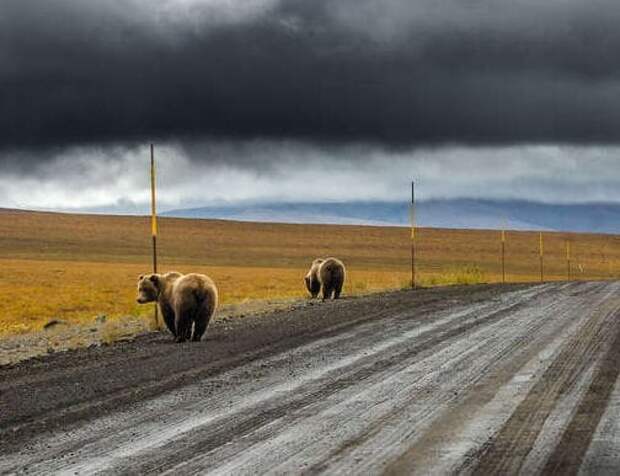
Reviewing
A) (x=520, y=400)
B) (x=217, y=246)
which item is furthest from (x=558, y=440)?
(x=217, y=246)

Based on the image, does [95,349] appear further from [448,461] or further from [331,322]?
[448,461]

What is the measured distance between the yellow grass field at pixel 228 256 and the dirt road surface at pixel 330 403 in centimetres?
1429

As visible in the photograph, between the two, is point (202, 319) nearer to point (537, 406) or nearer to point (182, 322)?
Result: point (182, 322)

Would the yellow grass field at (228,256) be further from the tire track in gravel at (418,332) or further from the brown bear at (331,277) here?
the tire track in gravel at (418,332)

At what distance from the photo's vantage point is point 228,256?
104 m

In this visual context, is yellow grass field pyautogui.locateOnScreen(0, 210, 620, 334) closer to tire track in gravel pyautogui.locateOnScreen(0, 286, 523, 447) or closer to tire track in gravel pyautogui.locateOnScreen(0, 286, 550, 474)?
tire track in gravel pyautogui.locateOnScreen(0, 286, 523, 447)

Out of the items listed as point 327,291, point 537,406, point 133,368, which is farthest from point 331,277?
point 537,406

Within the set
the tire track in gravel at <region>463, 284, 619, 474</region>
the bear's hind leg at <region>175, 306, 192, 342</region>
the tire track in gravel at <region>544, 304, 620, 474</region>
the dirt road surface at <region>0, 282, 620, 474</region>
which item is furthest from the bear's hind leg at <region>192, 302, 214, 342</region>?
the tire track in gravel at <region>544, 304, 620, 474</region>

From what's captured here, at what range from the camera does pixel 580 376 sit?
1159 cm

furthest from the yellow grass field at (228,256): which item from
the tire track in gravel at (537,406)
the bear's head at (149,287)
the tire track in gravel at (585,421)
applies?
the tire track in gravel at (585,421)

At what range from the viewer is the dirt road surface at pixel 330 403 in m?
7.40

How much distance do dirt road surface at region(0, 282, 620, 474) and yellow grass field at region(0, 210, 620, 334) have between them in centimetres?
1429

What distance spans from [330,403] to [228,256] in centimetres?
9434

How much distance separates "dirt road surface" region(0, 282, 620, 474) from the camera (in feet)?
24.3
